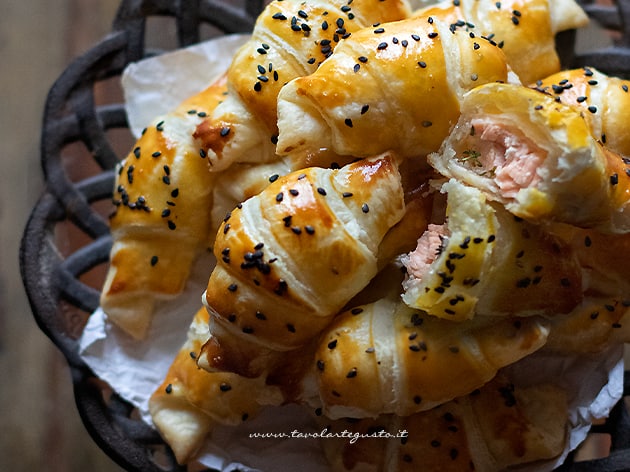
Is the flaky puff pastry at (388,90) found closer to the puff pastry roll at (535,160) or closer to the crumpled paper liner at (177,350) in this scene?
the puff pastry roll at (535,160)

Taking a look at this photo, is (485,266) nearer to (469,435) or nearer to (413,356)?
(413,356)

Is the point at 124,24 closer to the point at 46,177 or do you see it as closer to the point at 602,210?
the point at 46,177

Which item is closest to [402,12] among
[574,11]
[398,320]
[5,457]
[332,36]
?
[332,36]

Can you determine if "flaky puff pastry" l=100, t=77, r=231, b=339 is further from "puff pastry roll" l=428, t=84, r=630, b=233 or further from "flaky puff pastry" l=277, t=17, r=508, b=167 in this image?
"puff pastry roll" l=428, t=84, r=630, b=233

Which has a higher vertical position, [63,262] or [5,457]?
[63,262]

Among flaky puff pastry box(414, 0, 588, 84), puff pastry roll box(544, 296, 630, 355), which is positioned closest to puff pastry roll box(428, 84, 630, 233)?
puff pastry roll box(544, 296, 630, 355)

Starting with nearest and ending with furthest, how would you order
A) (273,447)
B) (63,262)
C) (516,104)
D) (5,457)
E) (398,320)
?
(516,104) → (398,320) → (273,447) → (63,262) → (5,457)

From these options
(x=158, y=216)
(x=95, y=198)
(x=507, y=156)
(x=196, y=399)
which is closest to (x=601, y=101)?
(x=507, y=156)

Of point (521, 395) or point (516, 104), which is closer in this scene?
point (516, 104)
